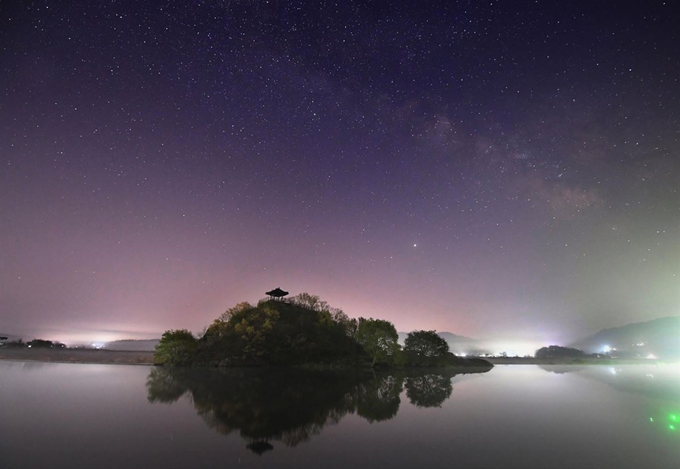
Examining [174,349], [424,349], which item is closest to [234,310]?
[174,349]

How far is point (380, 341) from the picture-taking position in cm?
9256

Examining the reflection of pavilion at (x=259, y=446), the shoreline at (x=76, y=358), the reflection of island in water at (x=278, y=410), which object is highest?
the reflection of pavilion at (x=259, y=446)

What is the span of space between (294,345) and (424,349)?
135 feet

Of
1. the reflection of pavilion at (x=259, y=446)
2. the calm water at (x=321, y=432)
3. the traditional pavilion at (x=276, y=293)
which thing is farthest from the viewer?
the traditional pavilion at (x=276, y=293)

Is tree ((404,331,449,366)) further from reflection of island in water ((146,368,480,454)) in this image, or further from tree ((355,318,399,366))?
reflection of island in water ((146,368,480,454))

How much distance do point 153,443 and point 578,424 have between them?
26.7 meters

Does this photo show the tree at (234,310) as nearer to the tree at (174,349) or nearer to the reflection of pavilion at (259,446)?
the tree at (174,349)

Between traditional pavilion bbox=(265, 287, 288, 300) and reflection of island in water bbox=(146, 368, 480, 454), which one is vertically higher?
traditional pavilion bbox=(265, 287, 288, 300)

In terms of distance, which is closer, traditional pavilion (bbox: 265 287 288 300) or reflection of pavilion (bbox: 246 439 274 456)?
reflection of pavilion (bbox: 246 439 274 456)

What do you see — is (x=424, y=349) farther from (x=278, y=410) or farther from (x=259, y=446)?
(x=259, y=446)

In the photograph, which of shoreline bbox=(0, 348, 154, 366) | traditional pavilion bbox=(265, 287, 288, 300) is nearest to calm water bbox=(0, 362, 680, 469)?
shoreline bbox=(0, 348, 154, 366)

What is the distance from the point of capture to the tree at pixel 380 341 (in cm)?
9175

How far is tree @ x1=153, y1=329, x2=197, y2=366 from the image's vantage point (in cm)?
9019

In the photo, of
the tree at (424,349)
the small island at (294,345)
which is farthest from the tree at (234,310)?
the tree at (424,349)
